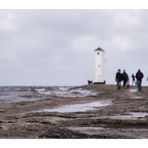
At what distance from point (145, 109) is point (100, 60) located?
44.3m

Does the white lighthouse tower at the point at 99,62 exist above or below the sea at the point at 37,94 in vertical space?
above

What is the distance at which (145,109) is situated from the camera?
60.7ft

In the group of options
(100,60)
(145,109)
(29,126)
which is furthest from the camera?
(100,60)

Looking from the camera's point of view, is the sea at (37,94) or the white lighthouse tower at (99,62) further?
the white lighthouse tower at (99,62)

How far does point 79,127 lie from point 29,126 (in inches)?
57.9

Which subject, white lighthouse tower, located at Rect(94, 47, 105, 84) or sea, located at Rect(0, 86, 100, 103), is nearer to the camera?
sea, located at Rect(0, 86, 100, 103)

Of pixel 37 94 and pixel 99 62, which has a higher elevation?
pixel 99 62

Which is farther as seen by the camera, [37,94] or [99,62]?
[99,62]

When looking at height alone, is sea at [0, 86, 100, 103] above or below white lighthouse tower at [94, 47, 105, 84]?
below
